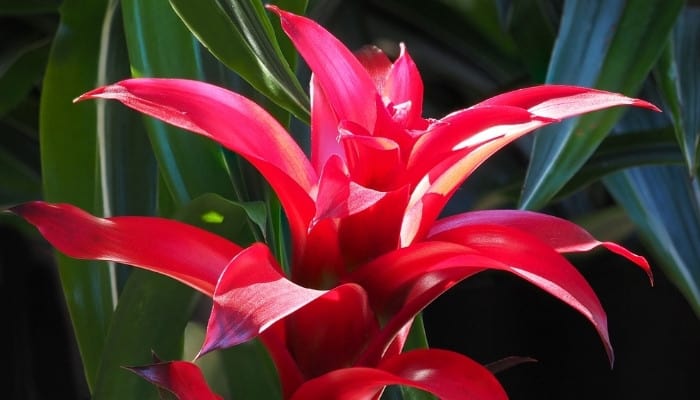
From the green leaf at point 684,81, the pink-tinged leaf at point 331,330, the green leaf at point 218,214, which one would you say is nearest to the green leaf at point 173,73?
the green leaf at point 218,214

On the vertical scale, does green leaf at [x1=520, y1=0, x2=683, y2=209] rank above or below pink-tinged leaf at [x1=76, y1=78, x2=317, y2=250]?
below

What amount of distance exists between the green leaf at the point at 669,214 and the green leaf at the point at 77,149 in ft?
1.35

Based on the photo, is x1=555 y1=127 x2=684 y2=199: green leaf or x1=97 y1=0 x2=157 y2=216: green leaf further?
x1=555 y1=127 x2=684 y2=199: green leaf

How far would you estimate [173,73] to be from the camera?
19.4 inches

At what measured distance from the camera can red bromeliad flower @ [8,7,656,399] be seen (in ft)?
0.96

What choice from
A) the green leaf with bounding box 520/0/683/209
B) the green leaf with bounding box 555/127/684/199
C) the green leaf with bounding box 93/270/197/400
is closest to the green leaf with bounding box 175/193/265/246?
the green leaf with bounding box 93/270/197/400

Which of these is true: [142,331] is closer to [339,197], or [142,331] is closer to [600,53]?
[339,197]

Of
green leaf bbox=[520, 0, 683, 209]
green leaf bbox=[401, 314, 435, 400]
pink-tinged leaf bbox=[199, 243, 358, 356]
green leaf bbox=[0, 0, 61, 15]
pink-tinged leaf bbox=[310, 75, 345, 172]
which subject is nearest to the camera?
pink-tinged leaf bbox=[199, 243, 358, 356]

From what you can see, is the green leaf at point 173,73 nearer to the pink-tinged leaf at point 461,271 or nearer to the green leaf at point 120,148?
the green leaf at point 120,148

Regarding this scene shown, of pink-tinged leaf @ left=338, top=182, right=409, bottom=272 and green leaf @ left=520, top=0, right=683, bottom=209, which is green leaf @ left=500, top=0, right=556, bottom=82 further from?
pink-tinged leaf @ left=338, top=182, right=409, bottom=272

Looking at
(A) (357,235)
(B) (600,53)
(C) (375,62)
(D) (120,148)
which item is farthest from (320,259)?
(B) (600,53)

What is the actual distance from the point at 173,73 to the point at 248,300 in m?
0.27

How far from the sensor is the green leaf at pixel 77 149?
53cm

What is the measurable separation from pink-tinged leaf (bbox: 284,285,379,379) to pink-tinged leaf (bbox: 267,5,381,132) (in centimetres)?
7
